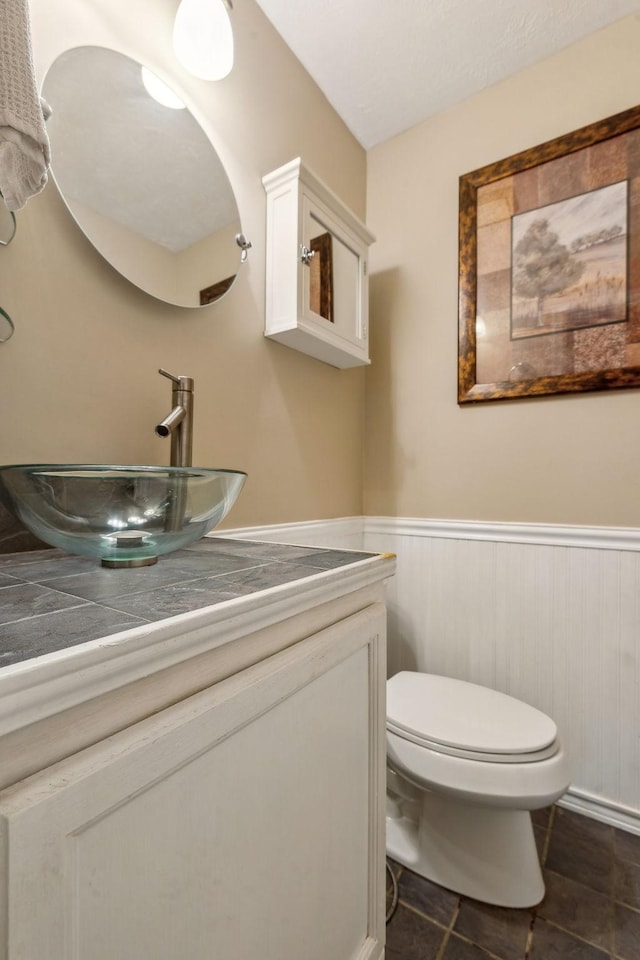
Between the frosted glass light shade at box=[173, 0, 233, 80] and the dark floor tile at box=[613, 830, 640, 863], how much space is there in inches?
83.7

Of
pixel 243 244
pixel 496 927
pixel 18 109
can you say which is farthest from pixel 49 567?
pixel 496 927

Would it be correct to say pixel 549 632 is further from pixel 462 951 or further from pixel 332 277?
pixel 332 277

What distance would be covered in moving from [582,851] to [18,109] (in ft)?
5.93

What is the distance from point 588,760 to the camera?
124 centimetres

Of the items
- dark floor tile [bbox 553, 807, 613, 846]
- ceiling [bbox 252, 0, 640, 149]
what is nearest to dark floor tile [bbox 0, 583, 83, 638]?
dark floor tile [bbox 553, 807, 613, 846]

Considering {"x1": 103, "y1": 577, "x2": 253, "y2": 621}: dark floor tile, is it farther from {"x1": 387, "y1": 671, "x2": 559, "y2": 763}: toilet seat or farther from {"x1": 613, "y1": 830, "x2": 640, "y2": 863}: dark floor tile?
{"x1": 613, "y1": 830, "x2": 640, "y2": 863}: dark floor tile

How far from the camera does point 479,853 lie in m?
0.98

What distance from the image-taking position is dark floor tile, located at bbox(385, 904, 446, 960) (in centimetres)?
86

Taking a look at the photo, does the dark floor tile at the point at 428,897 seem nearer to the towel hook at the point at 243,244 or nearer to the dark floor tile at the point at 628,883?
the dark floor tile at the point at 628,883

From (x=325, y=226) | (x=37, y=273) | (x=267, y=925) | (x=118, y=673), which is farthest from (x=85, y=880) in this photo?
(x=325, y=226)

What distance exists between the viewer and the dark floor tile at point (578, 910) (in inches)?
35.3

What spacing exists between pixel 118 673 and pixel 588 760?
1.46m

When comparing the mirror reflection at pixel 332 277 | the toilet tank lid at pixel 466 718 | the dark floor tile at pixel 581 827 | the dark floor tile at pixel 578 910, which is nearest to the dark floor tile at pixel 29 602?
the toilet tank lid at pixel 466 718

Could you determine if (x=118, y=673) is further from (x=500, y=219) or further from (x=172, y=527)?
(x=500, y=219)
